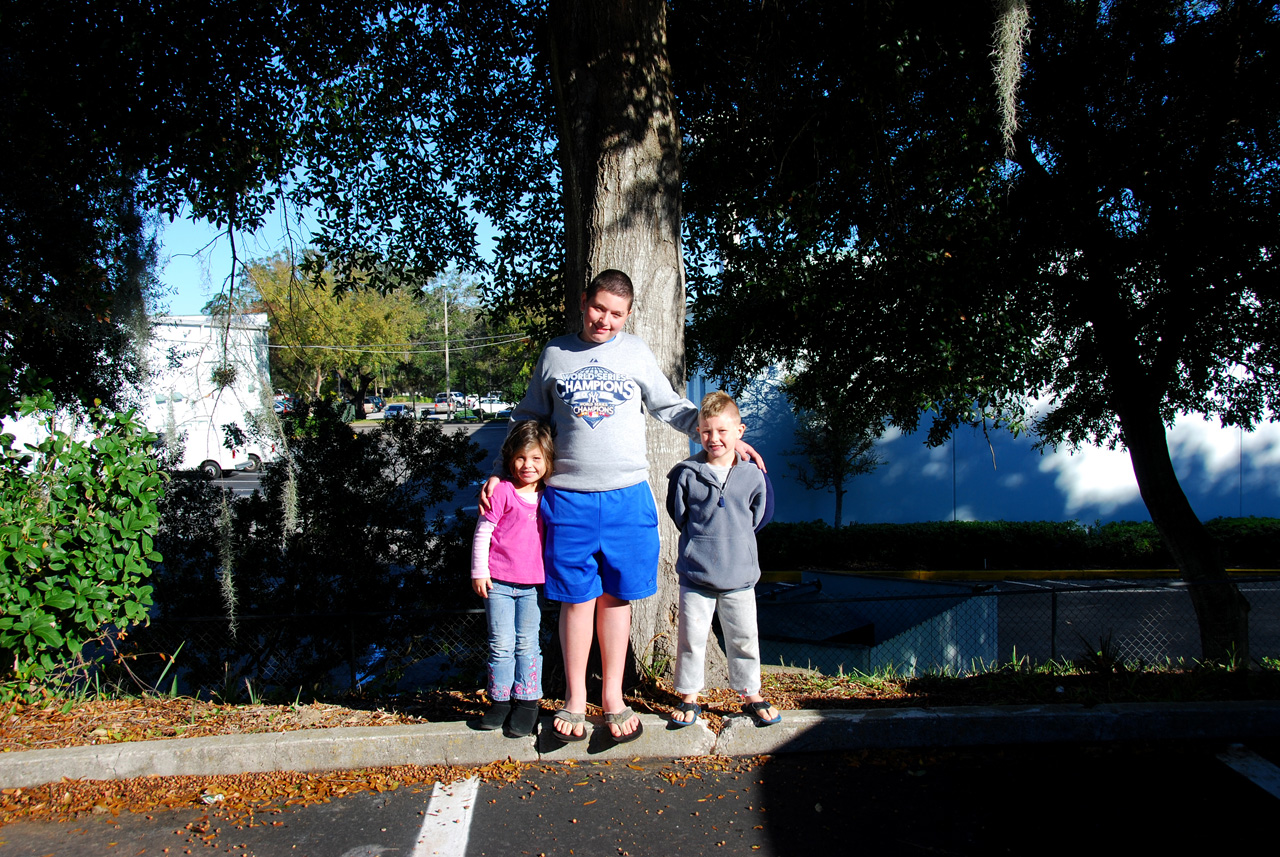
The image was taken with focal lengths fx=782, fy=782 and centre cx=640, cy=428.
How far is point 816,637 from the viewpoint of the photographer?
337 inches

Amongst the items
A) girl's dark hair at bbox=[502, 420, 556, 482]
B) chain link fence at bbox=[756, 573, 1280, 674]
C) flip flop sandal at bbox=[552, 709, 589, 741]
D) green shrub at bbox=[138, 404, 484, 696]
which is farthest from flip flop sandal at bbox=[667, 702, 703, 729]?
green shrub at bbox=[138, 404, 484, 696]

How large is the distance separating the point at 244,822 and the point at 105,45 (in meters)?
4.61

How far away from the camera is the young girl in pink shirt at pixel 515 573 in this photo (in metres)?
3.12

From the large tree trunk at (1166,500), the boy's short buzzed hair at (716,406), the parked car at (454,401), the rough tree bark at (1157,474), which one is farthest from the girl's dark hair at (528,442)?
the parked car at (454,401)

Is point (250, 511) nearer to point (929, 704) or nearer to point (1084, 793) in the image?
point (929, 704)

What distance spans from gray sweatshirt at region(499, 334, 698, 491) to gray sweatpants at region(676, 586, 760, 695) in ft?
1.92

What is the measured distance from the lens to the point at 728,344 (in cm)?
852

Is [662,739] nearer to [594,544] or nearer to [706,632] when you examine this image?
[706,632]

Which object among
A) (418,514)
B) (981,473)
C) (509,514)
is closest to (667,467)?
(509,514)

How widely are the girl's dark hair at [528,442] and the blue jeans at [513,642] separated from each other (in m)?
0.48

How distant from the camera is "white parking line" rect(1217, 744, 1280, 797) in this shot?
2967 millimetres

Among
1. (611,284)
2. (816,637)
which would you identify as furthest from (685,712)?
(816,637)

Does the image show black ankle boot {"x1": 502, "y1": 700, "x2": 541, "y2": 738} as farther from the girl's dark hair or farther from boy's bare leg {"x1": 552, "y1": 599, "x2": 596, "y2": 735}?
the girl's dark hair

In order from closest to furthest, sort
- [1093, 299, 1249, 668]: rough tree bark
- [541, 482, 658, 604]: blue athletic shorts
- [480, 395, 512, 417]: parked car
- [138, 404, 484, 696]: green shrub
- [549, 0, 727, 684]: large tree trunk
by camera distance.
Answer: [541, 482, 658, 604]: blue athletic shorts < [549, 0, 727, 684]: large tree trunk < [138, 404, 484, 696]: green shrub < [1093, 299, 1249, 668]: rough tree bark < [480, 395, 512, 417]: parked car
